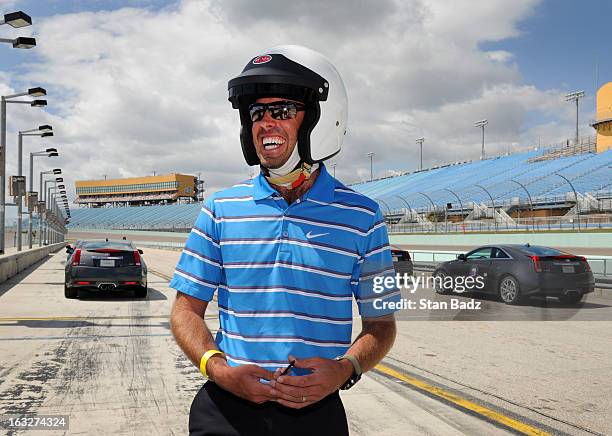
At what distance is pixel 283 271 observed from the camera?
200 centimetres

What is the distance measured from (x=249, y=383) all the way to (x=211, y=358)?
202mm

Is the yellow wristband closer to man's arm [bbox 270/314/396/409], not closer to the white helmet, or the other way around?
man's arm [bbox 270/314/396/409]

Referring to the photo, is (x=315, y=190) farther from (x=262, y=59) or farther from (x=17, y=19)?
(x=17, y=19)

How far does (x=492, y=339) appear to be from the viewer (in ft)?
30.2

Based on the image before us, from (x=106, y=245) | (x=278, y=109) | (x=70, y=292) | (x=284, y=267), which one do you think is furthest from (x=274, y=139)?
(x=70, y=292)

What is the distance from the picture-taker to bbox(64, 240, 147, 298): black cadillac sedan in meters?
14.2

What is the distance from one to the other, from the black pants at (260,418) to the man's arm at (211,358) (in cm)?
14

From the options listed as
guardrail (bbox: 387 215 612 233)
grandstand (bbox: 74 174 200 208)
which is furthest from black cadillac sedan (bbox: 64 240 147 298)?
grandstand (bbox: 74 174 200 208)

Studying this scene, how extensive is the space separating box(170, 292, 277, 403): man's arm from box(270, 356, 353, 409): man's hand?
0.04 m

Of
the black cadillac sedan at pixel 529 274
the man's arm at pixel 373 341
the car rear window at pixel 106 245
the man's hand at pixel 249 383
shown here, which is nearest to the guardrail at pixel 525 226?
the black cadillac sedan at pixel 529 274

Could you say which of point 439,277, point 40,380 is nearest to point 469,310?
point 439,277

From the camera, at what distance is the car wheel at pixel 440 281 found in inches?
659

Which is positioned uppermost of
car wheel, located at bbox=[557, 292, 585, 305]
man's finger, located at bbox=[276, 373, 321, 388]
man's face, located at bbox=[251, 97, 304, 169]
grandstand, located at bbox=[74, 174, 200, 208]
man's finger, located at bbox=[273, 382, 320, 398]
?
grandstand, located at bbox=[74, 174, 200, 208]

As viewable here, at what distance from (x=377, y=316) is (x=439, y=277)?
15346 millimetres
